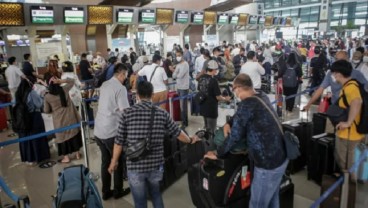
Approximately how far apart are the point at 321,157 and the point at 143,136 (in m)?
2.58

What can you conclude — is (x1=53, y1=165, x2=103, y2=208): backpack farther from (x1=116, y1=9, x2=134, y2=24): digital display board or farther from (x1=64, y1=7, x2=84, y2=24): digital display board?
(x1=116, y1=9, x2=134, y2=24): digital display board

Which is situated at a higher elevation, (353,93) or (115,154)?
(353,93)

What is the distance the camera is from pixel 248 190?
279cm

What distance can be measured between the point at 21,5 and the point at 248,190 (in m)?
8.91

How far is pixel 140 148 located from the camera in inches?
99.4

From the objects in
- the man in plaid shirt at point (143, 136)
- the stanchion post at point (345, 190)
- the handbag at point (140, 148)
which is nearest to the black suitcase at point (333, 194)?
the stanchion post at point (345, 190)

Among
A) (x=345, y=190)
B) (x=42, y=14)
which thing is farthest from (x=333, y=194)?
(x=42, y=14)

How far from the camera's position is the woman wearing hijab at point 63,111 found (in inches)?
184

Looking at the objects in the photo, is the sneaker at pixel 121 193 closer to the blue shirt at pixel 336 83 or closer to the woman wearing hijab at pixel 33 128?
the woman wearing hijab at pixel 33 128

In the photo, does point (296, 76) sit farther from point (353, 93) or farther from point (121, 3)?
point (121, 3)

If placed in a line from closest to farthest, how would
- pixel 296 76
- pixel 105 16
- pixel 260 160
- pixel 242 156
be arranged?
pixel 260 160
pixel 242 156
pixel 296 76
pixel 105 16

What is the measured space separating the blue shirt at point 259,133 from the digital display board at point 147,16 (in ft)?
36.1

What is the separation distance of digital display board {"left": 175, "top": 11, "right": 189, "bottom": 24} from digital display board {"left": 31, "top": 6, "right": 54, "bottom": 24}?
6117mm

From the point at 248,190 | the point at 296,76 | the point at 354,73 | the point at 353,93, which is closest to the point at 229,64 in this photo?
the point at 296,76
